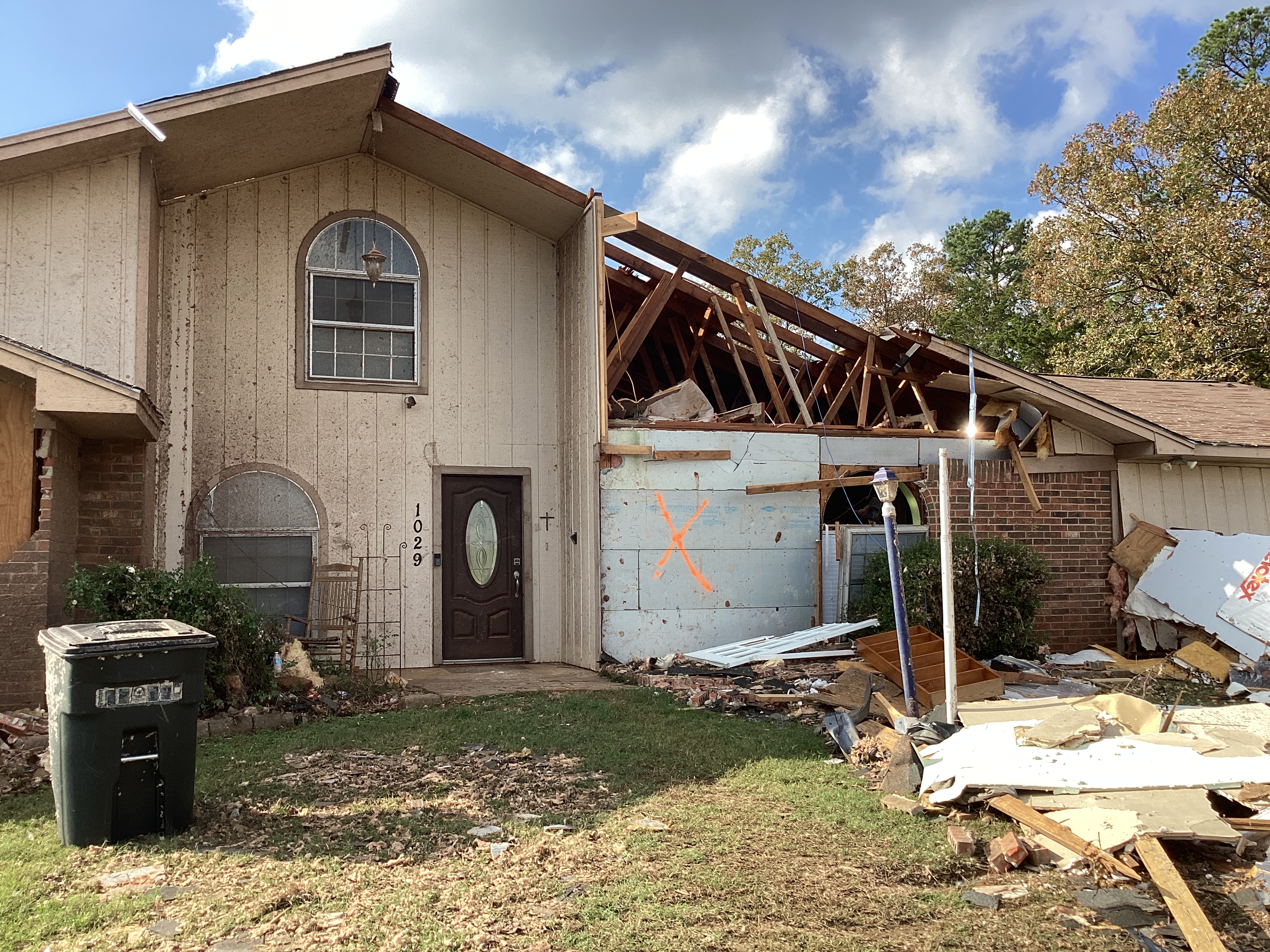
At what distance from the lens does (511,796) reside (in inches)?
218

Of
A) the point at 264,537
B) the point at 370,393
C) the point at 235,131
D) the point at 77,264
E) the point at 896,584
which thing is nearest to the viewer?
the point at 896,584

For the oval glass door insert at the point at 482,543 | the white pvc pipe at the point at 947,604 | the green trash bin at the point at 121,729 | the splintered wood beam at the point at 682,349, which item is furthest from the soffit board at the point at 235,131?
the white pvc pipe at the point at 947,604

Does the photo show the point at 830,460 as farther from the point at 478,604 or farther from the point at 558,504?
the point at 478,604

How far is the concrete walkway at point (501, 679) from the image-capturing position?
9.35 m

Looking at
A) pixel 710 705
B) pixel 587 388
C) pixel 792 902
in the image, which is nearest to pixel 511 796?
pixel 792 902

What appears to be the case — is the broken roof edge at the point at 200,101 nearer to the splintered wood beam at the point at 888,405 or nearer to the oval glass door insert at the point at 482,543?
the oval glass door insert at the point at 482,543

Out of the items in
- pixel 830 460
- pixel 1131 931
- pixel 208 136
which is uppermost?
pixel 208 136

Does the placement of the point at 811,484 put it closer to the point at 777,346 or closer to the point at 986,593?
the point at 777,346

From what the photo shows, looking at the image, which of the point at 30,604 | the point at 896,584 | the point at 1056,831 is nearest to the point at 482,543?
the point at 30,604

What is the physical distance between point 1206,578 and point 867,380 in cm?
440

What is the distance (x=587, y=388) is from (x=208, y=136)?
4631mm

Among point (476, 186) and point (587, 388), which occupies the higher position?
point (476, 186)

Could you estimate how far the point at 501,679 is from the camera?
398 inches

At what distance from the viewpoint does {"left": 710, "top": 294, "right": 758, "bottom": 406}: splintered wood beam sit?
11.4 m
